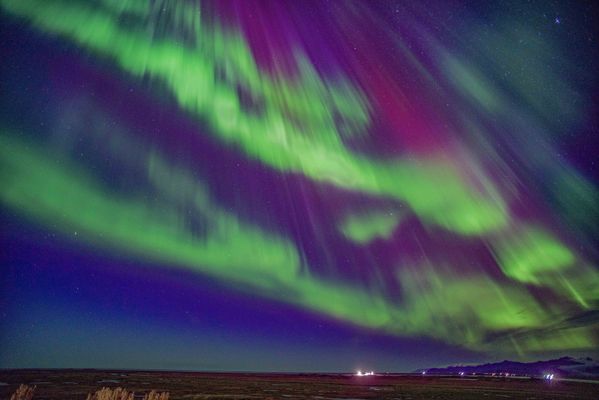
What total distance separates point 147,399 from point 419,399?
4046 centimetres

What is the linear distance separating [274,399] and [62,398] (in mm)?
23733

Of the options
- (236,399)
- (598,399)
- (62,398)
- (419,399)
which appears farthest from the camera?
(598,399)

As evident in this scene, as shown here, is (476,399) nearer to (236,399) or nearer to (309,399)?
(309,399)

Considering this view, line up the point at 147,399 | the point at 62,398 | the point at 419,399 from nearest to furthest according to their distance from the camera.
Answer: the point at 147,399 < the point at 62,398 < the point at 419,399

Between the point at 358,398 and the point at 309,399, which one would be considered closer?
the point at 309,399

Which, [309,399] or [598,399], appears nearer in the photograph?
[309,399]

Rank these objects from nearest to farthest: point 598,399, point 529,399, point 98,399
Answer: point 98,399
point 529,399
point 598,399

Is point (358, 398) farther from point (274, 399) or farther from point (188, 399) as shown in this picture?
point (188, 399)

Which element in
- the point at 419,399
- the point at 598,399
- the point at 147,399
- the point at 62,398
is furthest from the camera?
the point at 598,399

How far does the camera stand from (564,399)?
194 feet

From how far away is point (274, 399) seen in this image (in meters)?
49.0

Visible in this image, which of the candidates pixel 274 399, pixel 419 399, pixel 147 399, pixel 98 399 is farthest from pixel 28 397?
pixel 419 399

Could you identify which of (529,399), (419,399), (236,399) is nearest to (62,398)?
(236,399)

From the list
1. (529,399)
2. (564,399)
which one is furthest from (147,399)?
(564,399)
